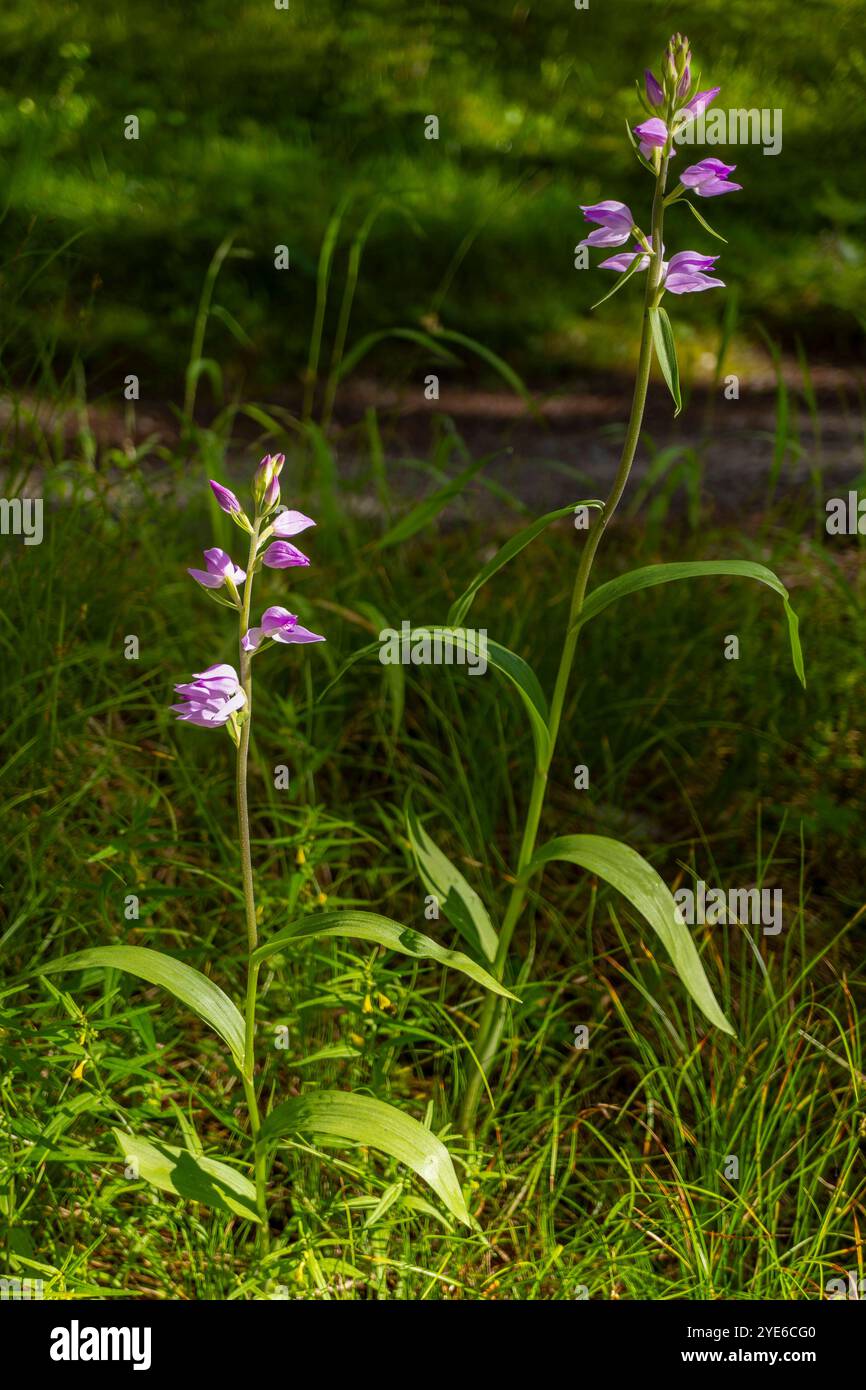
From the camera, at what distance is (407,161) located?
18.7 ft

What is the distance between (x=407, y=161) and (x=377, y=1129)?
17.3ft

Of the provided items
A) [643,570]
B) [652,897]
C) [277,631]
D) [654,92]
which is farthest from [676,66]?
[652,897]

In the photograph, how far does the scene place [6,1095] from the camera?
63.6 inches

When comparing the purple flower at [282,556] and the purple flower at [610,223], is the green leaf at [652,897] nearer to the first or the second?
the purple flower at [282,556]

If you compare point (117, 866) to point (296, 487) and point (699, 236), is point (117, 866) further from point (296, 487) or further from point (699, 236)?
point (699, 236)

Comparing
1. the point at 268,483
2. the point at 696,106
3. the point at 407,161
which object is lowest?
the point at 268,483

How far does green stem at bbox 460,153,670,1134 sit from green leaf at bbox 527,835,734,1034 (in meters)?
0.09

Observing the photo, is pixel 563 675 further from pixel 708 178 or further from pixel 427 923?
pixel 427 923

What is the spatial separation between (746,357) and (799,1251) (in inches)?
163

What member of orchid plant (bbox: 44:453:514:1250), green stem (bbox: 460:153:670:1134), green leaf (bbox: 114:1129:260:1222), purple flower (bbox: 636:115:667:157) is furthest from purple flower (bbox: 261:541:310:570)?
green leaf (bbox: 114:1129:260:1222)

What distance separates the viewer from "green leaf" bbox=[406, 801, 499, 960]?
1654 millimetres

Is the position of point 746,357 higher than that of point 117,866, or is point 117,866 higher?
point 746,357

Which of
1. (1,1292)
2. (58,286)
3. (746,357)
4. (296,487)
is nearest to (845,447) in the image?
(746,357)

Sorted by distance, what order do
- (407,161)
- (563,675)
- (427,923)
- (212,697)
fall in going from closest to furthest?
(212,697) < (563,675) < (427,923) < (407,161)
